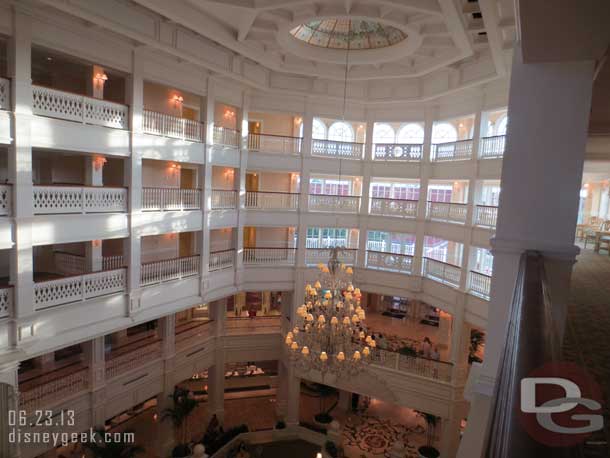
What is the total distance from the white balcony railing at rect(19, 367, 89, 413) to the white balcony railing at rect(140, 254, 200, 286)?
9.85 ft

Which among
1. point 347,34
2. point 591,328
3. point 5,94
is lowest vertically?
point 591,328

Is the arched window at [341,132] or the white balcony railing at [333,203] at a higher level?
the arched window at [341,132]

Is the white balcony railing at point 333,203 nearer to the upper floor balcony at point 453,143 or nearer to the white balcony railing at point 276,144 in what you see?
the white balcony railing at point 276,144

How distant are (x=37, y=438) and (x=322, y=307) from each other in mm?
7392

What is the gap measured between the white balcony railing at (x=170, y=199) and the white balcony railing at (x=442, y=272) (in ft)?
26.8

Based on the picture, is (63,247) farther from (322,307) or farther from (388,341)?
(388,341)

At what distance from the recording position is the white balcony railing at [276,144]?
15031 millimetres

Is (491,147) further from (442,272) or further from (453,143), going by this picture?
(442,272)

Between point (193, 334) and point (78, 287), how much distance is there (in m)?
6.29

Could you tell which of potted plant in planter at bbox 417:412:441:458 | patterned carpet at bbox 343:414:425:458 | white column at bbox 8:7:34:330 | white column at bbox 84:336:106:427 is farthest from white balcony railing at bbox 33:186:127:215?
potted plant in planter at bbox 417:412:441:458

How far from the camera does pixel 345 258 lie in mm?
15922

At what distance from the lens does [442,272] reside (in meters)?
14.0

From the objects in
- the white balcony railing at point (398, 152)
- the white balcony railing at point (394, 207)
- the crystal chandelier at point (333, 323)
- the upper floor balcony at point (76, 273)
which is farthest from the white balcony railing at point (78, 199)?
the white balcony railing at point (398, 152)

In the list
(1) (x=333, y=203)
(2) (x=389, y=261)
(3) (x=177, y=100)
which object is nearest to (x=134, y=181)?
(3) (x=177, y=100)
